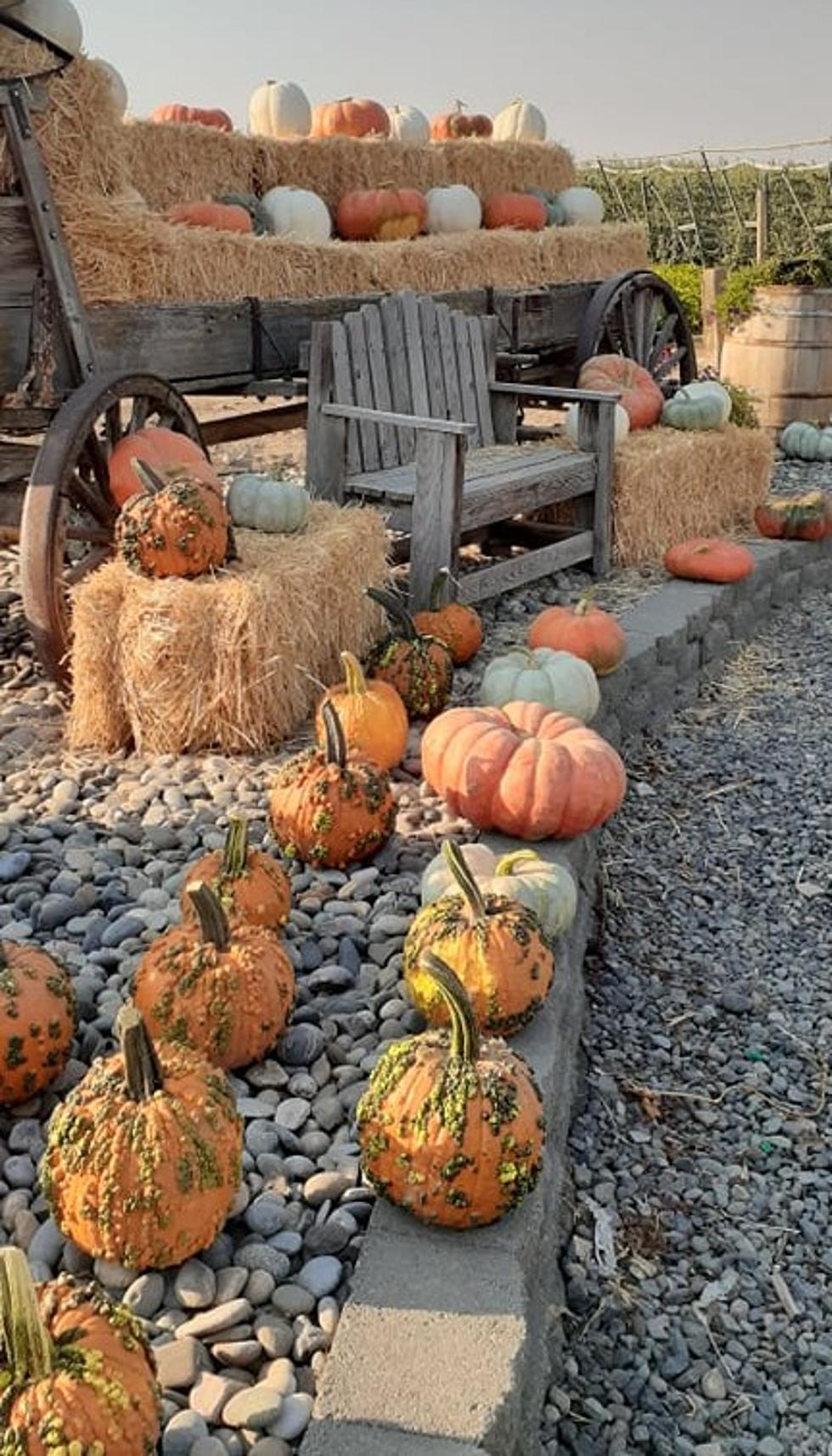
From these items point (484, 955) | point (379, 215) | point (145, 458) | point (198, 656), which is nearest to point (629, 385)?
point (379, 215)

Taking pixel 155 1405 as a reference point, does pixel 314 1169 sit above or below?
below

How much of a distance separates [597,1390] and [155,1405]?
3.07ft

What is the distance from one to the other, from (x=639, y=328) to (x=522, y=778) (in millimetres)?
5869

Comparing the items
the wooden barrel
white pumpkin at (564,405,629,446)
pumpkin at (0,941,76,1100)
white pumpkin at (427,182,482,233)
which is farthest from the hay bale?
the wooden barrel

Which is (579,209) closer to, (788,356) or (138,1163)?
(788,356)

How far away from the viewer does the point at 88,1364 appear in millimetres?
1356

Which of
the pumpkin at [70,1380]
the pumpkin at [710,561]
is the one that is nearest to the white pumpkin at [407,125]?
the pumpkin at [710,561]

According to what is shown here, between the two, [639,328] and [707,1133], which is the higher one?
Result: [639,328]

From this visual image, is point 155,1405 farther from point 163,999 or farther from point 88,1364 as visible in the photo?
point 163,999

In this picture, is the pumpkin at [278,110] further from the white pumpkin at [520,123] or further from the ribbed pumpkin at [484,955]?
the ribbed pumpkin at [484,955]

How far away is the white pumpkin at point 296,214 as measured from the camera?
278 inches

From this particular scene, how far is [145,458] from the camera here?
13.5ft

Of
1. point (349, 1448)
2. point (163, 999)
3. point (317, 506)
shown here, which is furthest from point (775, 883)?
point (349, 1448)

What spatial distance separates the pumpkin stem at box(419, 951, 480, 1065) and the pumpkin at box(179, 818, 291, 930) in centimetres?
61
